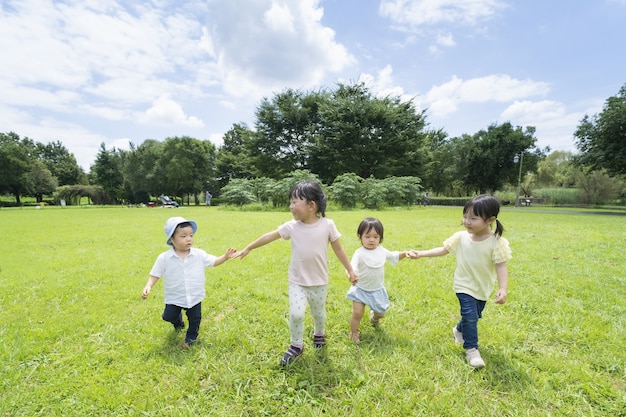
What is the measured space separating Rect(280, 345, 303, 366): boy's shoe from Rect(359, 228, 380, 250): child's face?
4.17 feet

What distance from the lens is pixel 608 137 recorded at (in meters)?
23.0

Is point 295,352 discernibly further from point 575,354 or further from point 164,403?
point 575,354

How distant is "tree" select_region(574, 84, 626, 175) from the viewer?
22297mm

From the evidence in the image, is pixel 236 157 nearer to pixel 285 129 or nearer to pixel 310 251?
pixel 285 129

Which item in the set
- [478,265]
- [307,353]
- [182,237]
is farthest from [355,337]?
[182,237]

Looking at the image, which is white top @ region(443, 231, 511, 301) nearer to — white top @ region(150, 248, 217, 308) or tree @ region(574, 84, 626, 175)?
white top @ region(150, 248, 217, 308)

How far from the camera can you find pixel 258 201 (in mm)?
22969

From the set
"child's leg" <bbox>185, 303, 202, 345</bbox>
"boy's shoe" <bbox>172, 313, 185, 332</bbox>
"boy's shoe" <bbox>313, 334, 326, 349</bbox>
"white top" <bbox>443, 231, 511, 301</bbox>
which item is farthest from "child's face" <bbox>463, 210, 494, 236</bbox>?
"boy's shoe" <bbox>172, 313, 185, 332</bbox>

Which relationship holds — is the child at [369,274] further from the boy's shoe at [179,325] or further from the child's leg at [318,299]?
the boy's shoe at [179,325]

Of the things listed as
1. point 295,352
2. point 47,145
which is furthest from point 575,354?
point 47,145

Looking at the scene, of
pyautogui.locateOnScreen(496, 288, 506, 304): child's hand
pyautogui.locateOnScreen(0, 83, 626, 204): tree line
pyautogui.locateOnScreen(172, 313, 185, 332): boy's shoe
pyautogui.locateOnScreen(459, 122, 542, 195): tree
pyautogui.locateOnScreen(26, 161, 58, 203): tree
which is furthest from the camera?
pyautogui.locateOnScreen(26, 161, 58, 203): tree

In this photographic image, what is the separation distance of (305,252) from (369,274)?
85 cm

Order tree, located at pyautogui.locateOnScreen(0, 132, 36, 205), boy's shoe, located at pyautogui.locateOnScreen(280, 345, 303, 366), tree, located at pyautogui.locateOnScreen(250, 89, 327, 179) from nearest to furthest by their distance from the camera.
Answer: boy's shoe, located at pyautogui.locateOnScreen(280, 345, 303, 366), tree, located at pyautogui.locateOnScreen(250, 89, 327, 179), tree, located at pyautogui.locateOnScreen(0, 132, 36, 205)

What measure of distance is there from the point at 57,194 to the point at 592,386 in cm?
5432
